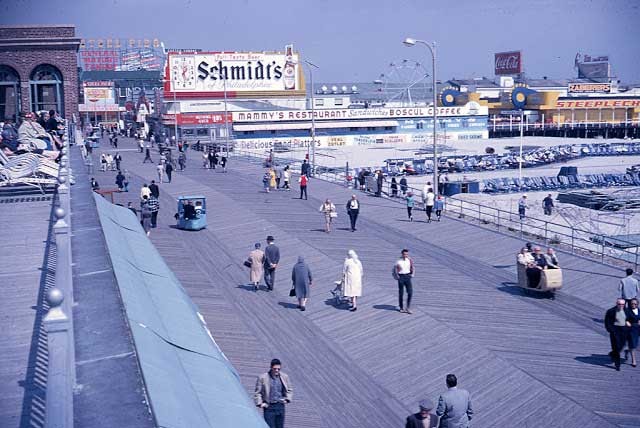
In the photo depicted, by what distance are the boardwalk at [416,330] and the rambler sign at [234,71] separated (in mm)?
58580

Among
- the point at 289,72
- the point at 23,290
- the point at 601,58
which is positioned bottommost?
the point at 23,290

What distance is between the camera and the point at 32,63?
25.4 metres

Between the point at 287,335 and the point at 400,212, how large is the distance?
13.4 meters

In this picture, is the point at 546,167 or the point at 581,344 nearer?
the point at 581,344

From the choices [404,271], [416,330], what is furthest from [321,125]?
[416,330]

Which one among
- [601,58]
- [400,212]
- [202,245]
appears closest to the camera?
[202,245]

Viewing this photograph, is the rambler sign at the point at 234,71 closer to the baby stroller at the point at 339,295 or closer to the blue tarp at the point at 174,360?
the baby stroller at the point at 339,295

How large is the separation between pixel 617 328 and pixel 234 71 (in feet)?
241

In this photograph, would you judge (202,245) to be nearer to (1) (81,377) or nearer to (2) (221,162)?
(1) (81,377)

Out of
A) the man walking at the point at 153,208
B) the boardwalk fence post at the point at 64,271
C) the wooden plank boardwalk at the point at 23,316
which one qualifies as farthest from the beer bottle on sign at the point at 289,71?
the boardwalk fence post at the point at 64,271

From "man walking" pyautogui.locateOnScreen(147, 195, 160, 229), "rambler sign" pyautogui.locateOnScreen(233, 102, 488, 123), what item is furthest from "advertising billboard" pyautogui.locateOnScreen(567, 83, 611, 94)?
"man walking" pyautogui.locateOnScreen(147, 195, 160, 229)

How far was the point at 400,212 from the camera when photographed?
25.1m

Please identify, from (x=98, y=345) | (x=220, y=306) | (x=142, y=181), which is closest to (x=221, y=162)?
(x=142, y=181)

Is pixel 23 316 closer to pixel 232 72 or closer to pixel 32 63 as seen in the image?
pixel 32 63
